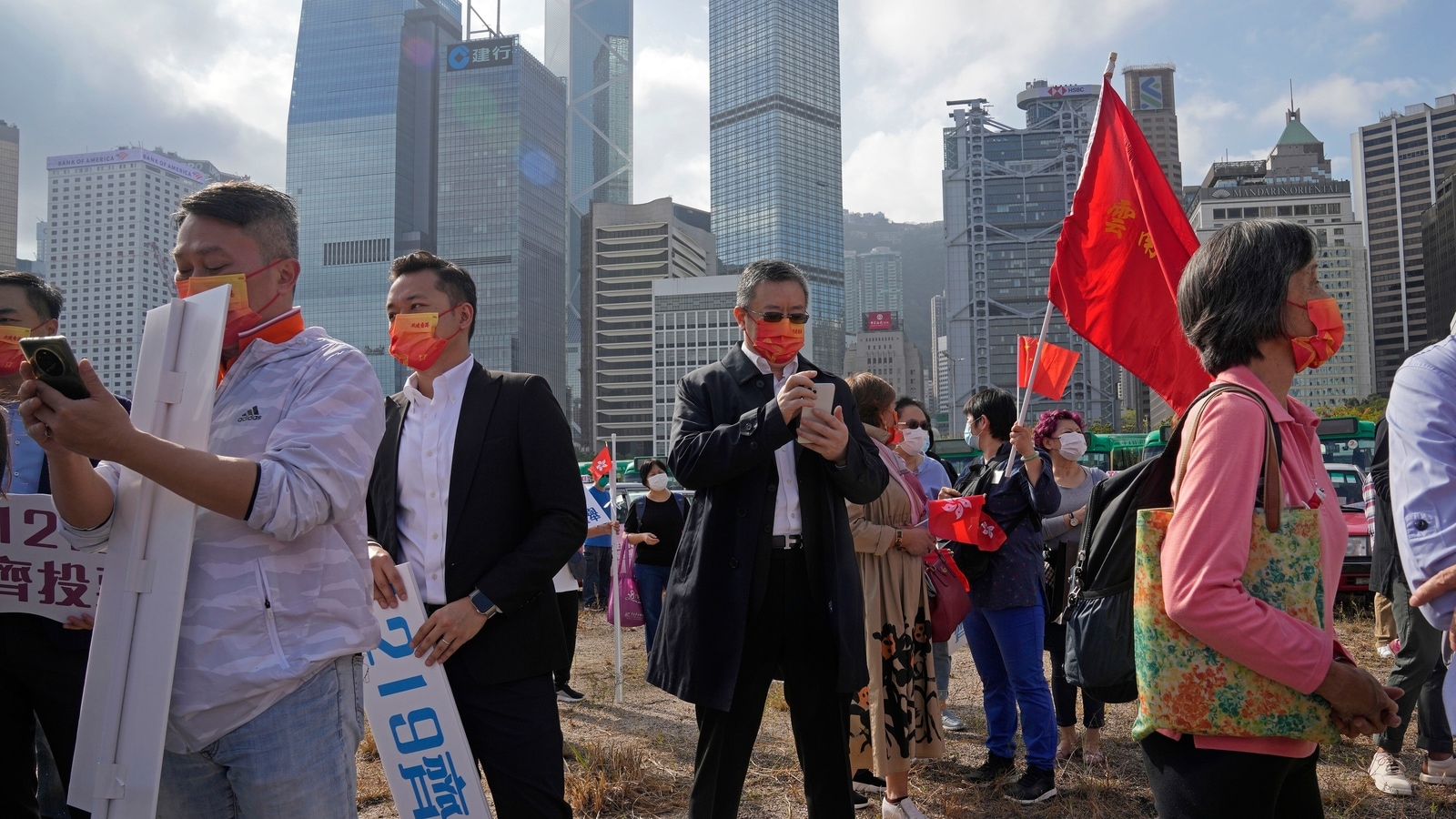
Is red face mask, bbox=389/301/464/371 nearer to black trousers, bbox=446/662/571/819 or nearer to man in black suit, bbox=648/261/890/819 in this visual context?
man in black suit, bbox=648/261/890/819

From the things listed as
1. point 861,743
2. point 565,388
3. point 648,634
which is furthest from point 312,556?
point 565,388

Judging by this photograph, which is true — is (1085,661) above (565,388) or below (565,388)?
below

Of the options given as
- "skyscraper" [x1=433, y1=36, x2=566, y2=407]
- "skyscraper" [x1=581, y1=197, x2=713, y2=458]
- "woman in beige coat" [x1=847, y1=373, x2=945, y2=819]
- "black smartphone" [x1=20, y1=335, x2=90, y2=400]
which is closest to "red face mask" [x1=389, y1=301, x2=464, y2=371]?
"black smartphone" [x1=20, y1=335, x2=90, y2=400]

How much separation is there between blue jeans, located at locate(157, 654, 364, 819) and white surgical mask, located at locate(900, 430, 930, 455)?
4597 millimetres

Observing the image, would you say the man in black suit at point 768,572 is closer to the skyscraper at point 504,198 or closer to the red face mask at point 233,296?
the red face mask at point 233,296

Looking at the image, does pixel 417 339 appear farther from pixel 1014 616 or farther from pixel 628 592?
pixel 628 592

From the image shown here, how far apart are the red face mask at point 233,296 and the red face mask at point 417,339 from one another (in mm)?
1034

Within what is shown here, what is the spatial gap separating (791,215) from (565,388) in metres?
74.0

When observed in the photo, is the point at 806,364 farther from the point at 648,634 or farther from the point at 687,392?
the point at 648,634

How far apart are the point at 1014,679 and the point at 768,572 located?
222 centimetres

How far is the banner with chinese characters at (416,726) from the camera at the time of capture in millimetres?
2822

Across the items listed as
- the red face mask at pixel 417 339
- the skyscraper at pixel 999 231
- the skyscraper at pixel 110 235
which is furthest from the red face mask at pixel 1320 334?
the skyscraper at pixel 999 231

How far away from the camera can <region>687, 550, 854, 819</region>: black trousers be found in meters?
3.21

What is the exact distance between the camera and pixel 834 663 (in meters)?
3.21
